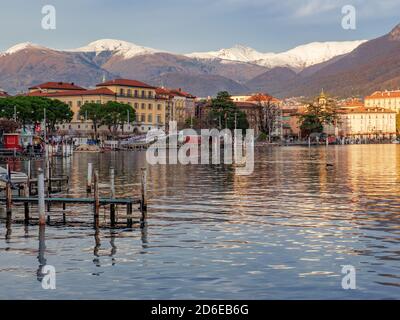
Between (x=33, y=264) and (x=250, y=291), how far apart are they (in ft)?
27.8

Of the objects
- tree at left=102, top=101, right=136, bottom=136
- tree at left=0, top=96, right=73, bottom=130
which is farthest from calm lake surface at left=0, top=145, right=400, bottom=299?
tree at left=102, top=101, right=136, bottom=136

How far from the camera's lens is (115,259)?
26578mm

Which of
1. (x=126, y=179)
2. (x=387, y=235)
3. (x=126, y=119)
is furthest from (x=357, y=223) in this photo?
(x=126, y=119)

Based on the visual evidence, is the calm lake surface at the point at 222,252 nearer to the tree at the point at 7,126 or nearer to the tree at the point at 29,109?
the tree at the point at 7,126

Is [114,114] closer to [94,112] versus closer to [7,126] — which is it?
[94,112]

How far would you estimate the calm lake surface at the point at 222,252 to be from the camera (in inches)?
866

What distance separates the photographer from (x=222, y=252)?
2781cm

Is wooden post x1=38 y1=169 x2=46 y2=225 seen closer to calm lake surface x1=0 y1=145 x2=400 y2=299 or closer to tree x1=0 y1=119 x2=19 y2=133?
calm lake surface x1=0 y1=145 x2=400 y2=299

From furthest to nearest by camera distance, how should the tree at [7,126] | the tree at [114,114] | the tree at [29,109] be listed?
the tree at [114,114] → the tree at [29,109] → the tree at [7,126]

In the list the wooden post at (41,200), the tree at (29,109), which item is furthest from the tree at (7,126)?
the wooden post at (41,200)

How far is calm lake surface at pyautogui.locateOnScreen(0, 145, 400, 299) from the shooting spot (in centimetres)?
2200

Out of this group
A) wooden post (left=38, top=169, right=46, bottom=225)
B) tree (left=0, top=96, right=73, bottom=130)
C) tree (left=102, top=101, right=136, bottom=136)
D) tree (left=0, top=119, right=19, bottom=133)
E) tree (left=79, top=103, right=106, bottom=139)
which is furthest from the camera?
tree (left=102, top=101, right=136, bottom=136)
